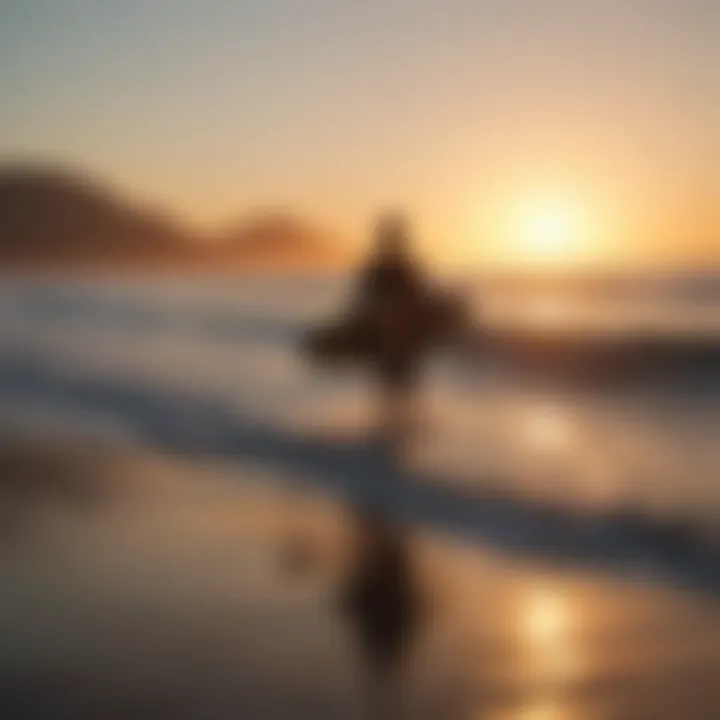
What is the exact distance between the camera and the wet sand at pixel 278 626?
106 cm

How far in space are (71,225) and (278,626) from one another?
106cm

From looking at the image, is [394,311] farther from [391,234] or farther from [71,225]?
[71,225]

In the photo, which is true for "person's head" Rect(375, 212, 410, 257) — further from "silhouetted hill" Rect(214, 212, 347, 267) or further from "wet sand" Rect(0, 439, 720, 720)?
"wet sand" Rect(0, 439, 720, 720)

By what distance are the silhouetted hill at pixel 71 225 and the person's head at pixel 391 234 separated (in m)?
0.35

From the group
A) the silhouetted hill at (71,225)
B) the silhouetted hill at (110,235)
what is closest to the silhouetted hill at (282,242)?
the silhouetted hill at (110,235)

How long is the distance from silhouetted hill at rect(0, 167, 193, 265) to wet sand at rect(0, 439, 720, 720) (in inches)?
18.8

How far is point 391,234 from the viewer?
5.74 ft

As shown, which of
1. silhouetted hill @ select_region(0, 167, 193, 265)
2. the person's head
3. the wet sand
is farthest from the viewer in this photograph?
silhouetted hill @ select_region(0, 167, 193, 265)

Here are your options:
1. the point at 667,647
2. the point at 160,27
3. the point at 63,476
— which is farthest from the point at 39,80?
the point at 667,647

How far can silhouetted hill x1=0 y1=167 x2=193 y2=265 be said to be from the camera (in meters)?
1.89

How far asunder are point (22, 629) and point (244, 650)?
0.26 m

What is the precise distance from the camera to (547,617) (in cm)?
128

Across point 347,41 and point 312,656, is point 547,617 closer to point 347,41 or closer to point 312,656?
point 312,656

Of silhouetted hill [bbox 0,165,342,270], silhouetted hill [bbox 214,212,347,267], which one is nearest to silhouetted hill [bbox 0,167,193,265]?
silhouetted hill [bbox 0,165,342,270]
